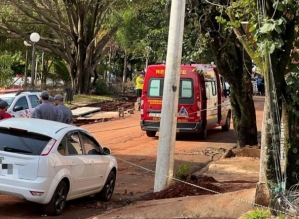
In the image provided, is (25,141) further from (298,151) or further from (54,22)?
(54,22)

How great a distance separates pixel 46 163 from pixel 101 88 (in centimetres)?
3402

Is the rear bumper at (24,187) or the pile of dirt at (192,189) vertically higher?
the rear bumper at (24,187)

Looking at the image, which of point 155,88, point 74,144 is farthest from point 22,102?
point 74,144

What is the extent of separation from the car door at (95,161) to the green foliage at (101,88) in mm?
31602

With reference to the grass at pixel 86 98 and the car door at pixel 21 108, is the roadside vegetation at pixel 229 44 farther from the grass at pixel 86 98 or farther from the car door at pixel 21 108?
the car door at pixel 21 108

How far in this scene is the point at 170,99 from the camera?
428 inches

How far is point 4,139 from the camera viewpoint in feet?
31.6

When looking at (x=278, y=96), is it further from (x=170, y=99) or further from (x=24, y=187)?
(x=24, y=187)

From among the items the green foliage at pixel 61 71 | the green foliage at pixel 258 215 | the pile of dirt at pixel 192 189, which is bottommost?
the pile of dirt at pixel 192 189

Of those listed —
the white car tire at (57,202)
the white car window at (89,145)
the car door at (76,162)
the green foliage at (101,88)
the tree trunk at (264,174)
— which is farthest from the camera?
the green foliage at (101,88)

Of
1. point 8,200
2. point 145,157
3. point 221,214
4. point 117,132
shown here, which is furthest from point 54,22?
point 221,214

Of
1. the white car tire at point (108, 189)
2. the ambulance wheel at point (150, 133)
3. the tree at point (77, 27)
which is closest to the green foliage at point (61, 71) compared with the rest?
the tree at point (77, 27)

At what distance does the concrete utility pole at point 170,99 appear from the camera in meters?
10.7

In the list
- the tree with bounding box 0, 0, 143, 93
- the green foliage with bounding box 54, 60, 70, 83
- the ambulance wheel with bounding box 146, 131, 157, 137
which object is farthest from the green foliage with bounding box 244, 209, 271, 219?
the green foliage with bounding box 54, 60, 70, 83
